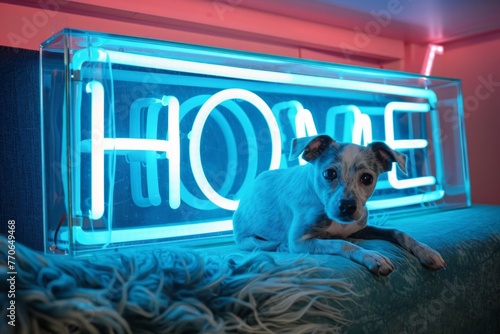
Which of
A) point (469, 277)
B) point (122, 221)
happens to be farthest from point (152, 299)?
point (469, 277)

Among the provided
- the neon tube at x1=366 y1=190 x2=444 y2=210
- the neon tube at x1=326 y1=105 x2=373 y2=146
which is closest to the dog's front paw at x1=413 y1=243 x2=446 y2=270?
the neon tube at x1=366 y1=190 x2=444 y2=210

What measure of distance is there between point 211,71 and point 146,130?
281 mm

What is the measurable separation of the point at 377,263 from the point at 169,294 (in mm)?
487

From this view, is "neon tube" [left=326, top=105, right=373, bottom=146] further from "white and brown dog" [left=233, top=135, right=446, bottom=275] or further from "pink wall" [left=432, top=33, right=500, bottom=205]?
"pink wall" [left=432, top=33, right=500, bottom=205]

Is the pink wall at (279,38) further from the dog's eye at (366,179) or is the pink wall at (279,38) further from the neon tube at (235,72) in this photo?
the dog's eye at (366,179)

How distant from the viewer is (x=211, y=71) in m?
1.48

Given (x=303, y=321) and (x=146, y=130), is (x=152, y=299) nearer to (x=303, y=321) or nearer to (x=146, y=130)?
(x=303, y=321)

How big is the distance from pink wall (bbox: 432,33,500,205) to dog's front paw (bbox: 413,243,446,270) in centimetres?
139

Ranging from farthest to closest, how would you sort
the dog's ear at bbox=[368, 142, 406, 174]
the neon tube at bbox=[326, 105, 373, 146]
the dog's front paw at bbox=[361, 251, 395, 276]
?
the neon tube at bbox=[326, 105, 373, 146] → the dog's ear at bbox=[368, 142, 406, 174] → the dog's front paw at bbox=[361, 251, 395, 276]

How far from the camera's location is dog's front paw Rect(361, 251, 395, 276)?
3.61ft

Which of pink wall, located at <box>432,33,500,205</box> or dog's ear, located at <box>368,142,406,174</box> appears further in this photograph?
pink wall, located at <box>432,33,500,205</box>

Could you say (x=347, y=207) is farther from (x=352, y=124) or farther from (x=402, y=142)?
(x=402, y=142)

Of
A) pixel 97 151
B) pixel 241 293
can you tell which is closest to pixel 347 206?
pixel 241 293

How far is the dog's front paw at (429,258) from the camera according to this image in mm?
1226
